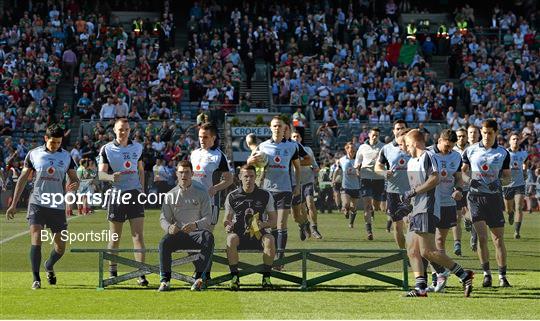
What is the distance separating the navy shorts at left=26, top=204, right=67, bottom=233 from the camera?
15336mm

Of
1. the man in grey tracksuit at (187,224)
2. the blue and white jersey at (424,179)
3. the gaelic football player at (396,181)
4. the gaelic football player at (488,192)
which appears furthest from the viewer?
the gaelic football player at (396,181)

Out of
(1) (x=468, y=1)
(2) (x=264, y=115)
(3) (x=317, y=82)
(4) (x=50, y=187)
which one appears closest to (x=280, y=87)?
(3) (x=317, y=82)

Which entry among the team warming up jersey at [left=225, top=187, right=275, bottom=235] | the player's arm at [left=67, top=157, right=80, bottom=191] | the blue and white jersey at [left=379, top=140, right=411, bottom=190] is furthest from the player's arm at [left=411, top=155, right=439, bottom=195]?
the player's arm at [left=67, top=157, right=80, bottom=191]

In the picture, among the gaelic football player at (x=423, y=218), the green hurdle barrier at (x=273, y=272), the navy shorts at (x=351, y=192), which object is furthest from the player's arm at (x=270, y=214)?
the navy shorts at (x=351, y=192)

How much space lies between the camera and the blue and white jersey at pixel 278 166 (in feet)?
57.5

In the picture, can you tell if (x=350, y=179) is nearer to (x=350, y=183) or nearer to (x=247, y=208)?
(x=350, y=183)

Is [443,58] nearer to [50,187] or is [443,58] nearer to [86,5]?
[86,5]

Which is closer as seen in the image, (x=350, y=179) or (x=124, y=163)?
(x=124, y=163)

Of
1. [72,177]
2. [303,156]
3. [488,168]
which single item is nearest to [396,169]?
[303,156]

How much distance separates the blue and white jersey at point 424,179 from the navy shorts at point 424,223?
0.05m

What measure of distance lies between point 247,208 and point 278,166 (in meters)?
2.28

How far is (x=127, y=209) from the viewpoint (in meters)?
15.7

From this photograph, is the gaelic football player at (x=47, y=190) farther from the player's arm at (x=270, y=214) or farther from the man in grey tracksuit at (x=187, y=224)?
the player's arm at (x=270, y=214)

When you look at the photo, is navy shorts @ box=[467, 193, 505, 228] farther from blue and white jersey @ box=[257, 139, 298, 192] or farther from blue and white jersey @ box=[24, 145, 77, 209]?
blue and white jersey @ box=[24, 145, 77, 209]
